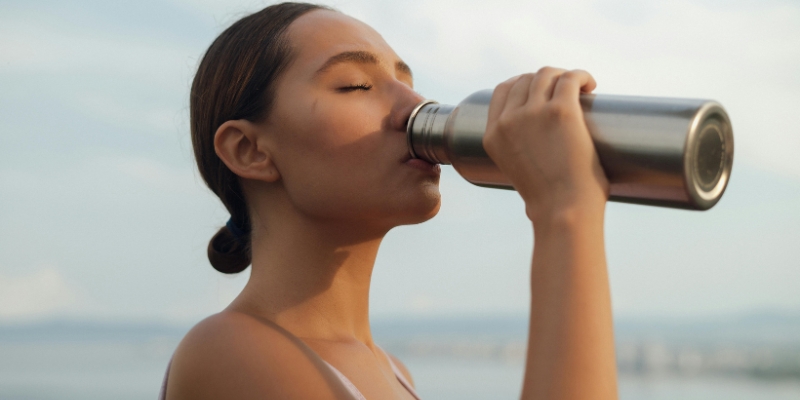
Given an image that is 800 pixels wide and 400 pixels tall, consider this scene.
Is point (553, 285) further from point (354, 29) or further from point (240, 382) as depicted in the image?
point (354, 29)

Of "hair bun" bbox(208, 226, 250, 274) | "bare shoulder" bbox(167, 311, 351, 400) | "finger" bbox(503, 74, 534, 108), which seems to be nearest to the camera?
"finger" bbox(503, 74, 534, 108)

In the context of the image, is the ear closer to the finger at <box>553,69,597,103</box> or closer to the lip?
the lip

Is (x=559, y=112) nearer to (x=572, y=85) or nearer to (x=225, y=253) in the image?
(x=572, y=85)

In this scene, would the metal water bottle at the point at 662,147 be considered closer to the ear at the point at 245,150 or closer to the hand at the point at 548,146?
the hand at the point at 548,146

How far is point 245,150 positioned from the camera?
1236mm

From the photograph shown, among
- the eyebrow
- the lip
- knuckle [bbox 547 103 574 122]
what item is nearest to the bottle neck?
the lip

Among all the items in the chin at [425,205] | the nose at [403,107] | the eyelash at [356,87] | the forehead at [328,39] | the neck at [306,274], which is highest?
the forehead at [328,39]

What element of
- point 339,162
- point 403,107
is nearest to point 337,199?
point 339,162

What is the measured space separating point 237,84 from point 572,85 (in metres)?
0.61

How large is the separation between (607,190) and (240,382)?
1.71 feet

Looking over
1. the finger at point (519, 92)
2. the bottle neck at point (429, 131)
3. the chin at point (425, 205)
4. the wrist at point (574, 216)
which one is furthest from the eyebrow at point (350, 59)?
the wrist at point (574, 216)

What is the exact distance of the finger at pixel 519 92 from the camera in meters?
0.89

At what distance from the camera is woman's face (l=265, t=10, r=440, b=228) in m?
1.11

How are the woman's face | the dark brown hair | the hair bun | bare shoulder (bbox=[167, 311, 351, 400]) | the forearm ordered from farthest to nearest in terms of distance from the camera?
the hair bun, the dark brown hair, the woman's face, bare shoulder (bbox=[167, 311, 351, 400]), the forearm
